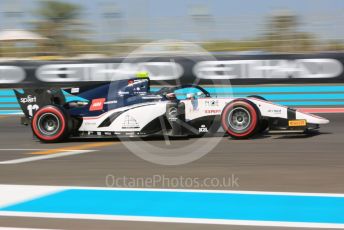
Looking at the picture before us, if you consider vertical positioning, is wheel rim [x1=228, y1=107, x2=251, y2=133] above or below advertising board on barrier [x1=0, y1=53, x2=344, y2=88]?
below

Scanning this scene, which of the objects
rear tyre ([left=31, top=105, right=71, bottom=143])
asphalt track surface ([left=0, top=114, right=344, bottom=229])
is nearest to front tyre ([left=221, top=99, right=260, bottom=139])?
asphalt track surface ([left=0, top=114, right=344, bottom=229])

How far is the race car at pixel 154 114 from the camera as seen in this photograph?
8.55 m

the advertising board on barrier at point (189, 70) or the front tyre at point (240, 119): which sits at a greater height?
the advertising board on barrier at point (189, 70)

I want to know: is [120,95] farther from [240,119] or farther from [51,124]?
[240,119]

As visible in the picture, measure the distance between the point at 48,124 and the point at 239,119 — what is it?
303cm

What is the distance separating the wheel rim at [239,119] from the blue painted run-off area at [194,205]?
11.1 ft

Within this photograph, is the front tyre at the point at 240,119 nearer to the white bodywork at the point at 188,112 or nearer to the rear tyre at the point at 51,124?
the white bodywork at the point at 188,112

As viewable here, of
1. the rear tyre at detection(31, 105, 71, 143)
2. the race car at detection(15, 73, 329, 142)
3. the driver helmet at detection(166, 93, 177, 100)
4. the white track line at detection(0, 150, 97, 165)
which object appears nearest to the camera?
the white track line at detection(0, 150, 97, 165)

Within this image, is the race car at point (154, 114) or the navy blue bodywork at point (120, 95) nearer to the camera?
the race car at point (154, 114)

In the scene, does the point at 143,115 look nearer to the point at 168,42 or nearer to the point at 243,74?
the point at 243,74

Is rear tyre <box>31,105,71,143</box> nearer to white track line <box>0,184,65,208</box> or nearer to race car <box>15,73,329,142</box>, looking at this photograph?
race car <box>15,73,329,142</box>

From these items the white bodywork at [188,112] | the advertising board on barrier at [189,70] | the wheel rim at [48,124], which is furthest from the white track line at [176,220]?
the advertising board on barrier at [189,70]

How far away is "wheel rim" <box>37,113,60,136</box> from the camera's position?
919 centimetres

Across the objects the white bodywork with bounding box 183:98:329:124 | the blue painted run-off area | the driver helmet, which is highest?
the driver helmet
